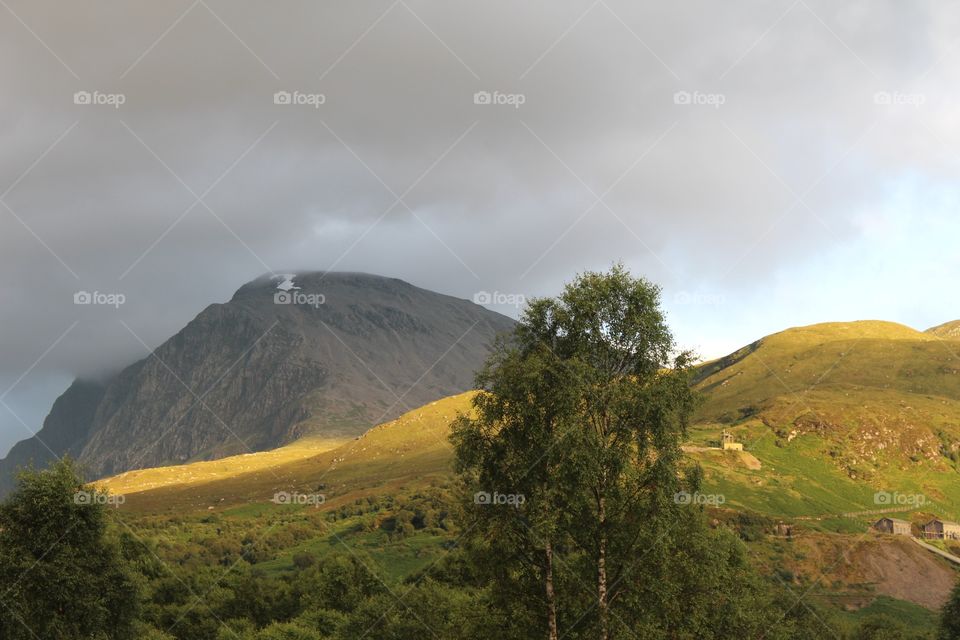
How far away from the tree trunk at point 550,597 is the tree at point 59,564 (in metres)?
33.6

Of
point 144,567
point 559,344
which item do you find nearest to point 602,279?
point 559,344

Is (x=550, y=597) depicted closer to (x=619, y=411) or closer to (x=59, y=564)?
(x=619, y=411)

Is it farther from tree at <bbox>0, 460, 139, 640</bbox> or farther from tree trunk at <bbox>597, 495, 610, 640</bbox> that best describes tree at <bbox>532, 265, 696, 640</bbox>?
tree at <bbox>0, 460, 139, 640</bbox>

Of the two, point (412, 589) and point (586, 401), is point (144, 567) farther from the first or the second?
point (586, 401)

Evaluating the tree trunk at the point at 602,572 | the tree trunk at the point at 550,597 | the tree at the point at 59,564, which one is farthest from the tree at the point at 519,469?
the tree at the point at 59,564

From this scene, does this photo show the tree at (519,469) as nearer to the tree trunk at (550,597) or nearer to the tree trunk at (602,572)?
the tree trunk at (550,597)

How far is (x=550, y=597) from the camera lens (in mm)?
45594

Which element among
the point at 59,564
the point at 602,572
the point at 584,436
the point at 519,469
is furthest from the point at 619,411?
the point at 59,564

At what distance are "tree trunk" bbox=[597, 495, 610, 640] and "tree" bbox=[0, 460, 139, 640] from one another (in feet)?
120

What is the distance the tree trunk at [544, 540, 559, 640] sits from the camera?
4522cm

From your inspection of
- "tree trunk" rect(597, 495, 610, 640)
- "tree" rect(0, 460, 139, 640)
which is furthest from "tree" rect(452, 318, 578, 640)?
"tree" rect(0, 460, 139, 640)

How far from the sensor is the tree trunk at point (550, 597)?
148 feet

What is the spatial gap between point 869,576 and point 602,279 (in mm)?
153873

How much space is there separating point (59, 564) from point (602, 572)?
38707 millimetres
